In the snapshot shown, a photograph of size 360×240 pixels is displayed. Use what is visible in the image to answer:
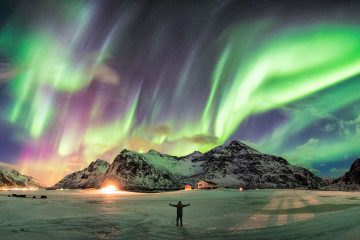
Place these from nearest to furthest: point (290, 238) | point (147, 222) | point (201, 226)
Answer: point (290, 238), point (201, 226), point (147, 222)

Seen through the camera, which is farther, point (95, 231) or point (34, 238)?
point (95, 231)

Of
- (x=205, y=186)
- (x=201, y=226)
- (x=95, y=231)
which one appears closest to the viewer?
(x=95, y=231)

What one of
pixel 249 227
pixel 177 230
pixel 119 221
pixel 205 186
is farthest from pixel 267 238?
pixel 205 186

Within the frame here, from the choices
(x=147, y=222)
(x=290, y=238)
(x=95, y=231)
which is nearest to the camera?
(x=290, y=238)

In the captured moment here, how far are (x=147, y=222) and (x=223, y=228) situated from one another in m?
7.70

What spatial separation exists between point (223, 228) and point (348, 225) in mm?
10084

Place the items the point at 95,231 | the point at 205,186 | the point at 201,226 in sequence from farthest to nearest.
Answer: the point at 205,186
the point at 201,226
the point at 95,231

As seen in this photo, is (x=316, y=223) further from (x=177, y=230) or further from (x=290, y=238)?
(x=177, y=230)

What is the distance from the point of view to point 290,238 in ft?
73.9

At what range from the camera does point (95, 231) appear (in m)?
26.6

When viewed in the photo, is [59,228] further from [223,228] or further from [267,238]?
[267,238]

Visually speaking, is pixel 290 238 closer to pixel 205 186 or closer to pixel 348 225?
pixel 348 225

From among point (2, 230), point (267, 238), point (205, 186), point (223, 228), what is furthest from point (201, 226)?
point (205, 186)

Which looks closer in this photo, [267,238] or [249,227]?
[267,238]
